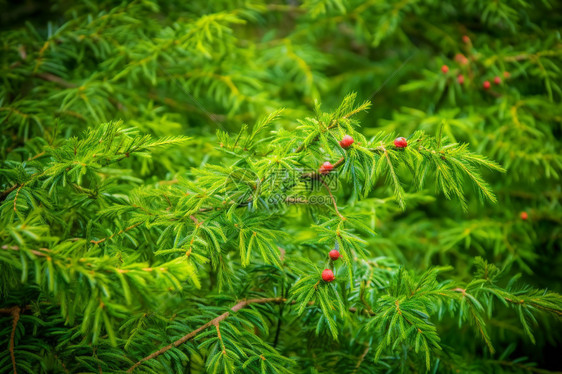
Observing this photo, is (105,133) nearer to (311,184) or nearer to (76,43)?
(311,184)

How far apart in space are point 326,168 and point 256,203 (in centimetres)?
18

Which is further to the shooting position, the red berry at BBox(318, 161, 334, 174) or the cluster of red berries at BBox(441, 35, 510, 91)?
the cluster of red berries at BBox(441, 35, 510, 91)

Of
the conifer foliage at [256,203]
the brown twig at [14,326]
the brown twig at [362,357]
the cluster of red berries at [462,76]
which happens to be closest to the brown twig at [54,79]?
the conifer foliage at [256,203]

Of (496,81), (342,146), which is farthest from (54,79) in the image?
(496,81)

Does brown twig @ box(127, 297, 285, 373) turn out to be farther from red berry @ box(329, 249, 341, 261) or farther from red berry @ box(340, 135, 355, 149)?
red berry @ box(340, 135, 355, 149)

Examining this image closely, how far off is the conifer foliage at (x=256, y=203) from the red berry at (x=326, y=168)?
1 centimetres

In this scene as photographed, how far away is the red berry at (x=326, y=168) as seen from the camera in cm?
75

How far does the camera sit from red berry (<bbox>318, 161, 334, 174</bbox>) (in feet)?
2.46

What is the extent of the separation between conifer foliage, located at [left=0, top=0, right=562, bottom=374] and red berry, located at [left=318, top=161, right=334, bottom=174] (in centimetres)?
1

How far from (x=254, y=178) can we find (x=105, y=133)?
373mm

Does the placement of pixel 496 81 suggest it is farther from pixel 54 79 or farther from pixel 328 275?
pixel 54 79

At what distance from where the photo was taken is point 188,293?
964 mm

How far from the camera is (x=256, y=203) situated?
728 millimetres

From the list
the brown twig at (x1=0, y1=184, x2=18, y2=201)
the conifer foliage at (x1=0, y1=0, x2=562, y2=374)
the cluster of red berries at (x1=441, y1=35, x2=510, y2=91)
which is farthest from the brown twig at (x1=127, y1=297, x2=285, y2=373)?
the cluster of red berries at (x1=441, y1=35, x2=510, y2=91)
